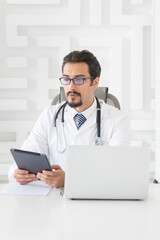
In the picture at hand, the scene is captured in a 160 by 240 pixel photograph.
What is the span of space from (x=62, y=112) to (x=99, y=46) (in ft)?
6.25

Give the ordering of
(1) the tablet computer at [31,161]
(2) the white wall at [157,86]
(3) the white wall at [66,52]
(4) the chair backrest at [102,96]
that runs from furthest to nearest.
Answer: (3) the white wall at [66,52] < (2) the white wall at [157,86] < (4) the chair backrest at [102,96] < (1) the tablet computer at [31,161]

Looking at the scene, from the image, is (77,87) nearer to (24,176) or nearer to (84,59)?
(84,59)

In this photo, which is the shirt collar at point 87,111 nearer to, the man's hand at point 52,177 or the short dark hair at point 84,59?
the short dark hair at point 84,59

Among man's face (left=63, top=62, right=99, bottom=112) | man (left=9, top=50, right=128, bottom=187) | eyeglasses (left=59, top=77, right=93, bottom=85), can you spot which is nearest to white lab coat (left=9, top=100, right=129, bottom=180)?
man (left=9, top=50, right=128, bottom=187)

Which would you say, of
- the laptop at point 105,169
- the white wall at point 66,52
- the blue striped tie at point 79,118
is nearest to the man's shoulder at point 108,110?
the blue striped tie at point 79,118

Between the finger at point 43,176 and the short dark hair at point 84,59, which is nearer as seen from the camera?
the finger at point 43,176

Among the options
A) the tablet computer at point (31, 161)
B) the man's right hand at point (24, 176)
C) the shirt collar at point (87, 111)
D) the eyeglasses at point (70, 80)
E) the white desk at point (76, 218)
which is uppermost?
the eyeglasses at point (70, 80)

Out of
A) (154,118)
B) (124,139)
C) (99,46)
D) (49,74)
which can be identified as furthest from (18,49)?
(124,139)

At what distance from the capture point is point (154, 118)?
164 inches

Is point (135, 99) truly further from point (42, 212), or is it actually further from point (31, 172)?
point (42, 212)

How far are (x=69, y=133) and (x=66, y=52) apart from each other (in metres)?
1.94

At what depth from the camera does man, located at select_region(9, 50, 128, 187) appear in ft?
7.48

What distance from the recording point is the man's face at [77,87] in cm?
225

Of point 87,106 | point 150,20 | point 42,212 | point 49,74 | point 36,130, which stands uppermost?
point 150,20
